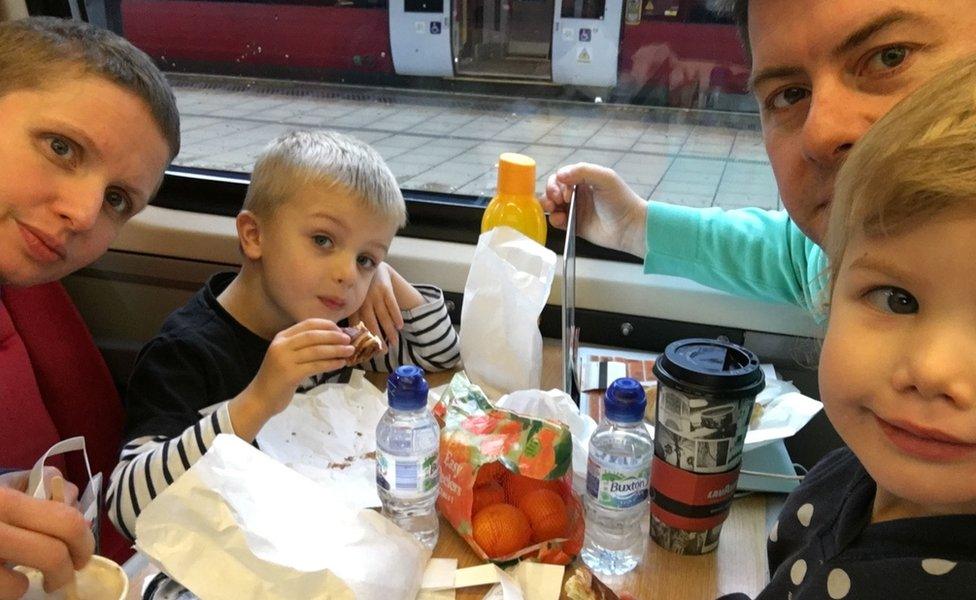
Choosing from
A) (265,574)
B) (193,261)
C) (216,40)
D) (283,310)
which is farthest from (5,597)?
(216,40)

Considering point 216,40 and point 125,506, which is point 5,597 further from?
point 216,40

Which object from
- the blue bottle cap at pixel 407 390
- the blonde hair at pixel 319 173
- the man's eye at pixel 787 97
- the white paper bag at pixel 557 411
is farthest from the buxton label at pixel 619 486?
the blonde hair at pixel 319 173

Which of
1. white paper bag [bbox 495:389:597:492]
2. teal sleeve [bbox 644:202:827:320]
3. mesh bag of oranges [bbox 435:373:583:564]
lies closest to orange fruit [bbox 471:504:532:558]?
mesh bag of oranges [bbox 435:373:583:564]

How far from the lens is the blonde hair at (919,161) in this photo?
1.72 feet

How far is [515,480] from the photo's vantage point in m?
0.85

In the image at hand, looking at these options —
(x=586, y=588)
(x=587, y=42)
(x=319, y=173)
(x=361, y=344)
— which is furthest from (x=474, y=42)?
(x=586, y=588)

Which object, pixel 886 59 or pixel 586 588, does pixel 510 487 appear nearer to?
pixel 586 588

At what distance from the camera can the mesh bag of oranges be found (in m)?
0.81

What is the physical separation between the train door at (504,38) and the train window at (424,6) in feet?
0.13

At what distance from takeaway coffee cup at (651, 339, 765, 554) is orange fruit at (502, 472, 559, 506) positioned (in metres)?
0.12

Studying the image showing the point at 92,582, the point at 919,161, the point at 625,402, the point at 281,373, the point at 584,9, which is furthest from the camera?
the point at 584,9

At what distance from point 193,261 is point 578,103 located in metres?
0.94

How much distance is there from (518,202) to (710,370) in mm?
530

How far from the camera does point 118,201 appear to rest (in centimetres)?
109
